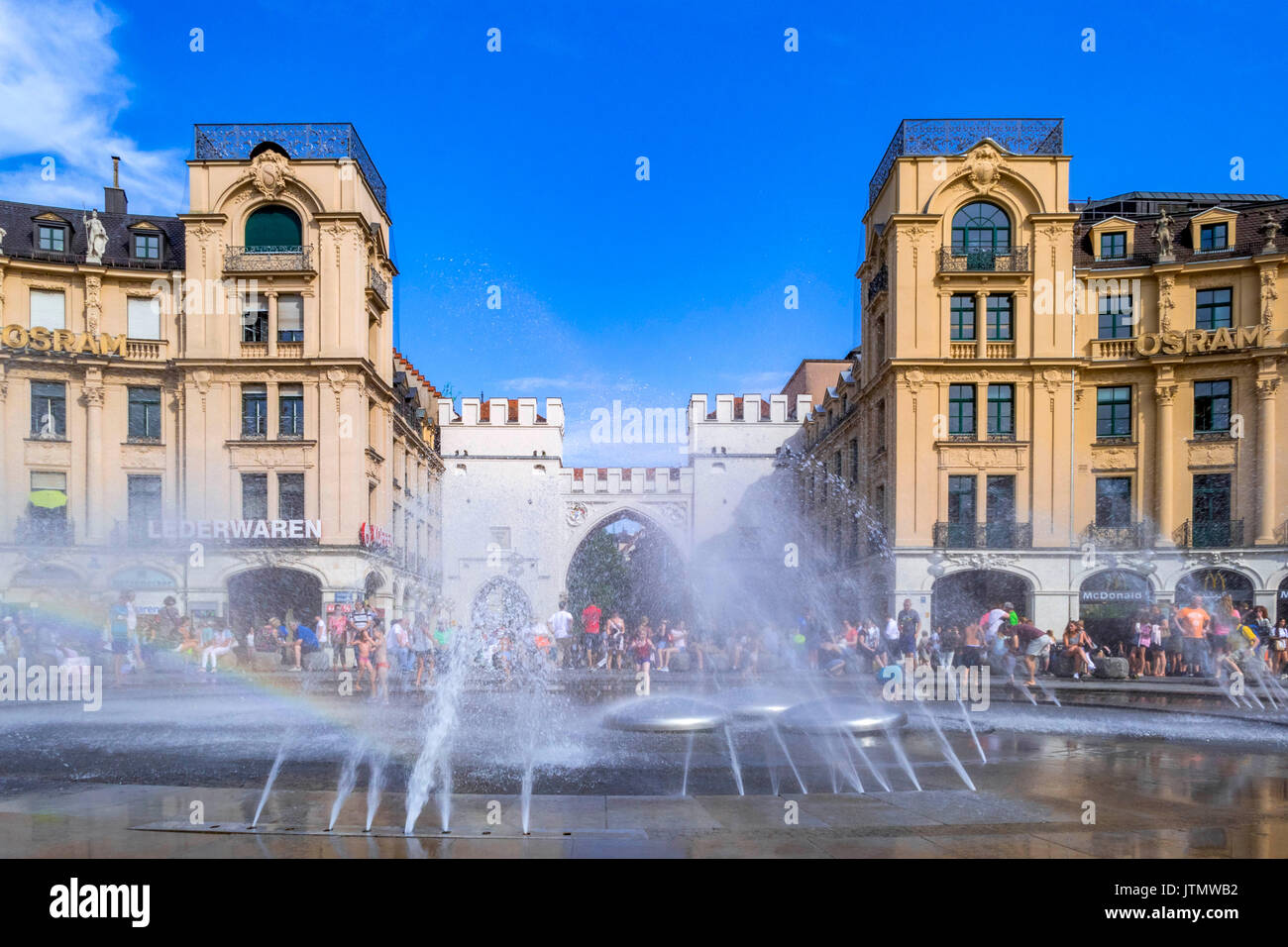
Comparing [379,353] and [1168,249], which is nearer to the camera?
[1168,249]

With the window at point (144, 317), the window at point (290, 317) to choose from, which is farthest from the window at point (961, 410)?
the window at point (144, 317)

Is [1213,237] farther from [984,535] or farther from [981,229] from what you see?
[984,535]

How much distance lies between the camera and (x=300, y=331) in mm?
35312

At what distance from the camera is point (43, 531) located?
1346 inches


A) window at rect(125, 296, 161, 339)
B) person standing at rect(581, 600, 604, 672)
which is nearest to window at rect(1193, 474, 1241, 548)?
person standing at rect(581, 600, 604, 672)

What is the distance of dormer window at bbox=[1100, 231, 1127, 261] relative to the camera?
35.2 m

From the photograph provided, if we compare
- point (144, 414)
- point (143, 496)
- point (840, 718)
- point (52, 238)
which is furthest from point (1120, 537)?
point (52, 238)

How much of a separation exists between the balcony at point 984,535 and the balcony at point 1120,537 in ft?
8.23

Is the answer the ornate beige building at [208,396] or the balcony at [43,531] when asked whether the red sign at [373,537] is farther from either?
the balcony at [43,531]

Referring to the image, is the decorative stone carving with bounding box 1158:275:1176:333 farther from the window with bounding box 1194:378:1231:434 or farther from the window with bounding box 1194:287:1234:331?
the window with bounding box 1194:378:1231:434

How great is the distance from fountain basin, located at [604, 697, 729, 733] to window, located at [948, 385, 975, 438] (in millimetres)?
A: 21868

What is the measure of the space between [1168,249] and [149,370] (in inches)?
1457
